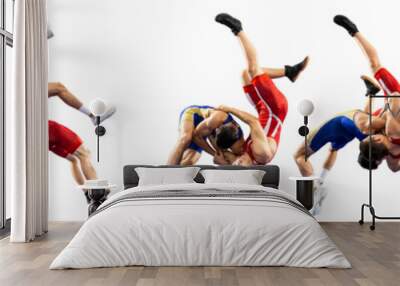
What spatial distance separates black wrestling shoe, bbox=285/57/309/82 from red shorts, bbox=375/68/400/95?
99 cm

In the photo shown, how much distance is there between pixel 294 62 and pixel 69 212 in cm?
368

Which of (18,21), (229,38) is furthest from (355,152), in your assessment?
(18,21)

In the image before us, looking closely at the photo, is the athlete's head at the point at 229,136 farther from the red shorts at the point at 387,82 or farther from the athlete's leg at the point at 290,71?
the red shorts at the point at 387,82

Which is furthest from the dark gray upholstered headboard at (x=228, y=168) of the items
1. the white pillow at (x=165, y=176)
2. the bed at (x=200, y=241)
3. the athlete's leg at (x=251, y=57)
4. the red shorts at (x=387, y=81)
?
the bed at (x=200, y=241)

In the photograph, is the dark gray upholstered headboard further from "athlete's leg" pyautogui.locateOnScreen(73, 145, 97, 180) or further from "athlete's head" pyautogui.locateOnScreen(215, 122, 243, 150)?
"athlete's leg" pyautogui.locateOnScreen(73, 145, 97, 180)

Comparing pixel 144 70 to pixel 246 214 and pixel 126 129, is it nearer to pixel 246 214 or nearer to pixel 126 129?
pixel 126 129

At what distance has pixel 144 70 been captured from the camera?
706 centimetres

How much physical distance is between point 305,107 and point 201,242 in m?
3.07

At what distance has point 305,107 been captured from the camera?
267 inches

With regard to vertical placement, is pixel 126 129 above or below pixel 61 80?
below

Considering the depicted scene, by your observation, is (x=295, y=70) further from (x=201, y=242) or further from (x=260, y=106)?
(x=201, y=242)

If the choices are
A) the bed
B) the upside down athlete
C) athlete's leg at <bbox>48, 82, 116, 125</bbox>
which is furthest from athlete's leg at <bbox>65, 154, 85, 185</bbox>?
the bed

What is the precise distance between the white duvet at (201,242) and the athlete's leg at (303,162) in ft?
8.54

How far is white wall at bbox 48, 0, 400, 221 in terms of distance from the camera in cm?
703
